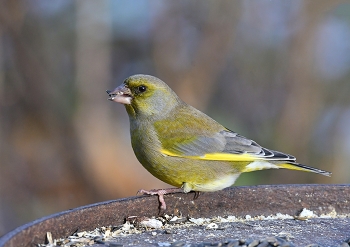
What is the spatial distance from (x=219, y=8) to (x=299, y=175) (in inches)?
117

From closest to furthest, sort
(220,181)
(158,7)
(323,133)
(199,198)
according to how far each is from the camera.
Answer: (199,198)
(220,181)
(158,7)
(323,133)

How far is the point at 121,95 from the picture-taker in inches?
192

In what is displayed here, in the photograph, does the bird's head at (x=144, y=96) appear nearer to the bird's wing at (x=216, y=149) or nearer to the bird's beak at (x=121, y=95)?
the bird's beak at (x=121, y=95)

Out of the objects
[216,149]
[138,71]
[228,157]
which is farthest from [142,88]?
[138,71]

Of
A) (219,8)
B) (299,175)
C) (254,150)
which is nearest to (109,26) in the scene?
(219,8)

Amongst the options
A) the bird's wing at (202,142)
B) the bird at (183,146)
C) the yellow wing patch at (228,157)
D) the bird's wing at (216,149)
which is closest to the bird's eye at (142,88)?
the bird at (183,146)

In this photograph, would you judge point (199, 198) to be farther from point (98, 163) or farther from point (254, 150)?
point (98, 163)

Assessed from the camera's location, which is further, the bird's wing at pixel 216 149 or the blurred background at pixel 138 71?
the blurred background at pixel 138 71

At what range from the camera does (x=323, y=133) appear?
33.1 feet

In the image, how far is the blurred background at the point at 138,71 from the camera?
376 inches

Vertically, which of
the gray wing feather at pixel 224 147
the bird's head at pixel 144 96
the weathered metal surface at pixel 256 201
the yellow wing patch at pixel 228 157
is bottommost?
the weathered metal surface at pixel 256 201

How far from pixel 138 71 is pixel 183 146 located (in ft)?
18.4

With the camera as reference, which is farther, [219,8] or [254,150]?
[219,8]

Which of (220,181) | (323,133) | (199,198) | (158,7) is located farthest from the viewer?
(323,133)
